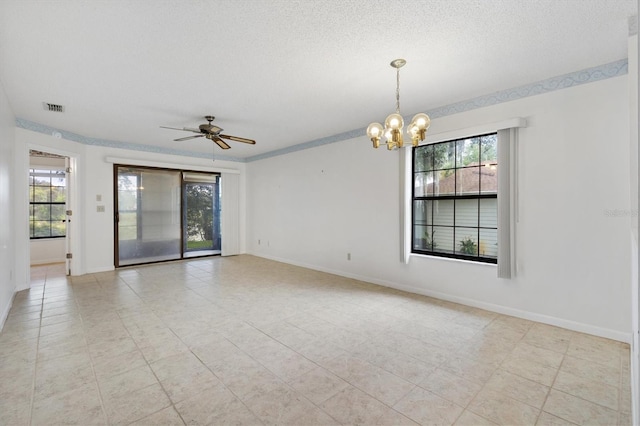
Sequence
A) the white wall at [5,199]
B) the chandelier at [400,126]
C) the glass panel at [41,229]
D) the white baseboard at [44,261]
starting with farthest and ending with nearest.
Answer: the glass panel at [41,229], the white baseboard at [44,261], the white wall at [5,199], the chandelier at [400,126]

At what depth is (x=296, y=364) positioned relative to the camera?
7.76 feet

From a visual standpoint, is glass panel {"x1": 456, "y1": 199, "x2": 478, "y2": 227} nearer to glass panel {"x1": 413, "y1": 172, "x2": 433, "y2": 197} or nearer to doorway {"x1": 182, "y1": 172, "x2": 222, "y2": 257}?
glass panel {"x1": 413, "y1": 172, "x2": 433, "y2": 197}

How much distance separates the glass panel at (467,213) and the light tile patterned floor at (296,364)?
1.08 meters

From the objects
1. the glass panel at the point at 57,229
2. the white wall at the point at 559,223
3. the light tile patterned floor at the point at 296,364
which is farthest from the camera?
the glass panel at the point at 57,229

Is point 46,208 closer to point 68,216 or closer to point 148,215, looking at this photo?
point 68,216

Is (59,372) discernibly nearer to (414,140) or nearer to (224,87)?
(224,87)

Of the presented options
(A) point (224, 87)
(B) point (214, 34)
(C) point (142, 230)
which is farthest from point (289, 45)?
(C) point (142, 230)

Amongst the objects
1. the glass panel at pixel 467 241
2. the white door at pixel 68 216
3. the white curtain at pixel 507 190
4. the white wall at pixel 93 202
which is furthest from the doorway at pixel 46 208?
the white curtain at pixel 507 190

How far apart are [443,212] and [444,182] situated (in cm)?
41

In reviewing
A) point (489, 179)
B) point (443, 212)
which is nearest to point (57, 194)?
point (443, 212)

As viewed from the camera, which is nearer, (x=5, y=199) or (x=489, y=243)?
(x=5, y=199)

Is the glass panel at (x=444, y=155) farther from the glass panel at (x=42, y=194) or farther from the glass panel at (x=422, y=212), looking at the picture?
the glass panel at (x=42, y=194)

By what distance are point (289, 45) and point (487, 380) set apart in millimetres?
2993

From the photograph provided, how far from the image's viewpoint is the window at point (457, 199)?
367 cm
